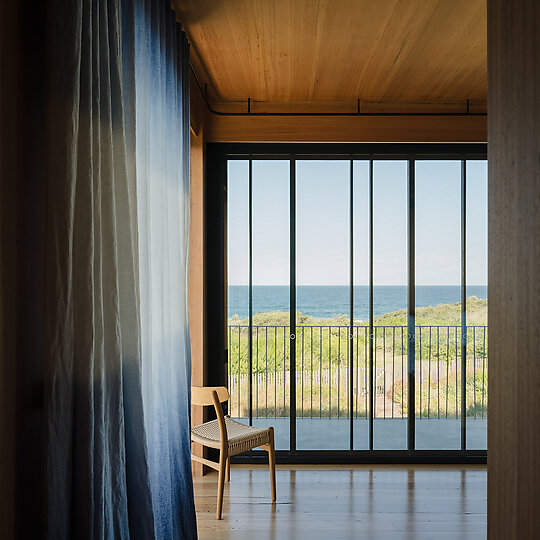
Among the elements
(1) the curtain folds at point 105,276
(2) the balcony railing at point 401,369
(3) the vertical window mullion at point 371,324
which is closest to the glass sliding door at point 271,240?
(2) the balcony railing at point 401,369

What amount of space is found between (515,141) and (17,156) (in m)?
1.08

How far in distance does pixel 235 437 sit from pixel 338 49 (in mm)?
2507

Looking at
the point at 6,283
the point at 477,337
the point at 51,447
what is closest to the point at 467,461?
the point at 477,337

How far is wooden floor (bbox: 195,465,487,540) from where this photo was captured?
2555 millimetres

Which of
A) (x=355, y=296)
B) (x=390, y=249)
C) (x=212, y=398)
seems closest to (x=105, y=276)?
(x=212, y=398)

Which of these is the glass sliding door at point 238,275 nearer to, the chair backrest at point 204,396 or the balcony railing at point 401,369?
the balcony railing at point 401,369

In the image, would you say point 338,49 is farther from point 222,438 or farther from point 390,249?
point 222,438

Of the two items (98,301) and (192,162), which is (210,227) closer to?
(192,162)

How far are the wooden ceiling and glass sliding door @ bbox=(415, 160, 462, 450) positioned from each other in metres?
0.64

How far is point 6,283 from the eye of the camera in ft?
3.24

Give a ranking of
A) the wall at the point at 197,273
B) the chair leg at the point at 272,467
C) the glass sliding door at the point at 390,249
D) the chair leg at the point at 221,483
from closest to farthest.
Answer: the chair leg at the point at 221,483, the chair leg at the point at 272,467, the wall at the point at 197,273, the glass sliding door at the point at 390,249

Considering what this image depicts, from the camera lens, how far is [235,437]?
2.83m

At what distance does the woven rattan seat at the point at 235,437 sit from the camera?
2.80 meters

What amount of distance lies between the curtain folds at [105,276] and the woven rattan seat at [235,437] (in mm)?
824
